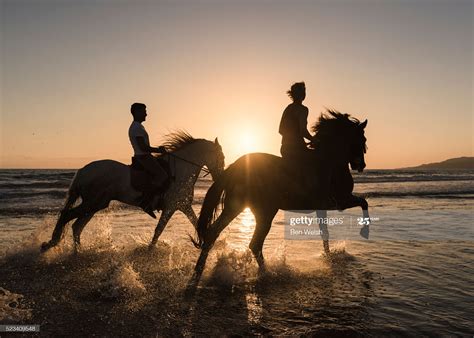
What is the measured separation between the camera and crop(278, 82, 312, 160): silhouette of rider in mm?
6512

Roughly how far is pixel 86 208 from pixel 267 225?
3.95 meters

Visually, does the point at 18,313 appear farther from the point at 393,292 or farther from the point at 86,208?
the point at 393,292

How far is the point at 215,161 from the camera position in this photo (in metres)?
8.32

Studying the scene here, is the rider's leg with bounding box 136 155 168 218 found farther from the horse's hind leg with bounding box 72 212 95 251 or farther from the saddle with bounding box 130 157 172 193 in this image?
the horse's hind leg with bounding box 72 212 95 251

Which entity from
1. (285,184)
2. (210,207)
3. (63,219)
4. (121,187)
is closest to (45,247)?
(63,219)

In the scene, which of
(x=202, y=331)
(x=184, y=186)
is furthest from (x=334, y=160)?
(x=202, y=331)

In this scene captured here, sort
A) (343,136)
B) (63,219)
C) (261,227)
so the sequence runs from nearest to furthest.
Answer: (261,227) → (343,136) → (63,219)

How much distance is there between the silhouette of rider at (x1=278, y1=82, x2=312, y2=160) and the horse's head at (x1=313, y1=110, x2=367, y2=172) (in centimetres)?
53

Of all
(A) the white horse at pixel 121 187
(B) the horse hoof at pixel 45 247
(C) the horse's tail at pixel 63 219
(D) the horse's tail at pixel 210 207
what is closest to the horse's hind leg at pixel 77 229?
(A) the white horse at pixel 121 187

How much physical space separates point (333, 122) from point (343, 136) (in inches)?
13.4

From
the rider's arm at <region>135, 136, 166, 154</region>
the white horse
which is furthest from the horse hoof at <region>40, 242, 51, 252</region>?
the rider's arm at <region>135, 136, 166, 154</region>

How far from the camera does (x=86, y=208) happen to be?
306 inches

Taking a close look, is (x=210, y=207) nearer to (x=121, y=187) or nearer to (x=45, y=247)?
(x=121, y=187)

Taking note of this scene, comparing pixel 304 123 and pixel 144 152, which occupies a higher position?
pixel 304 123
